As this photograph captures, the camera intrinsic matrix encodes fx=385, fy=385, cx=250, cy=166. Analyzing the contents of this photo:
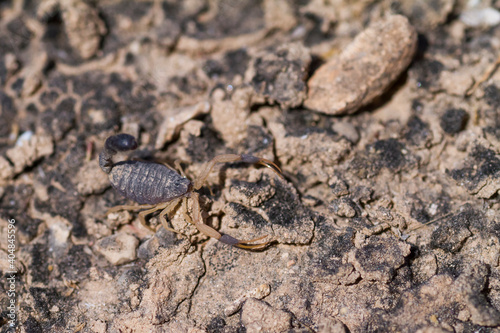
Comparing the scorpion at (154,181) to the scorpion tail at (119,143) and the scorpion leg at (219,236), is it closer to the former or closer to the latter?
the scorpion tail at (119,143)

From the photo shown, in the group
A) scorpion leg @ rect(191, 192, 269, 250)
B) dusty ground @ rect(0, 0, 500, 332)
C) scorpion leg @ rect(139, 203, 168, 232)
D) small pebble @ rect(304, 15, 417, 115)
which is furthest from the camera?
small pebble @ rect(304, 15, 417, 115)

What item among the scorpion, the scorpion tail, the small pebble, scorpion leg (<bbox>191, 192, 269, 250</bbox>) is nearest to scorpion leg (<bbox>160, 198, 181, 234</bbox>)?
the scorpion

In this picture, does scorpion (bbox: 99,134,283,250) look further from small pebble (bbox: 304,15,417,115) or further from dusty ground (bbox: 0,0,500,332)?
small pebble (bbox: 304,15,417,115)

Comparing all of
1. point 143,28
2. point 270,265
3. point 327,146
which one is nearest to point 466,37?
point 327,146

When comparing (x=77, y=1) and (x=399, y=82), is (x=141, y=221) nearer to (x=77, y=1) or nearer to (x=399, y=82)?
(x=77, y=1)

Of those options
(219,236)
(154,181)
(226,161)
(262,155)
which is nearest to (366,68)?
(262,155)
